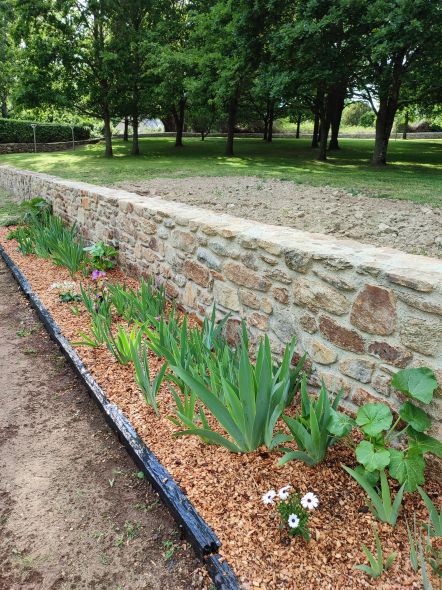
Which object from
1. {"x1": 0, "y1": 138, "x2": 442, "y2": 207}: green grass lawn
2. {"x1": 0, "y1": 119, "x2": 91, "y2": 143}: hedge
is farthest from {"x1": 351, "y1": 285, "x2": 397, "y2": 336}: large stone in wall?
{"x1": 0, "y1": 119, "x2": 91, "y2": 143}: hedge

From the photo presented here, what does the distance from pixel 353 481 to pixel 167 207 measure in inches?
106

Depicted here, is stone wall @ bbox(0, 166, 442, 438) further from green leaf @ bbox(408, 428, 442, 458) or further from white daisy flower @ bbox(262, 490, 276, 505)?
white daisy flower @ bbox(262, 490, 276, 505)

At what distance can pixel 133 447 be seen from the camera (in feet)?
7.39

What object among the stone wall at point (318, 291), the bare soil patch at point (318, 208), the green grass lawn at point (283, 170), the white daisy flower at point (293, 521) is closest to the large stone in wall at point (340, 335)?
the stone wall at point (318, 291)

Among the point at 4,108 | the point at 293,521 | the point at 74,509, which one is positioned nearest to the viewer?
the point at 293,521

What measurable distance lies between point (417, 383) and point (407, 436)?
30 cm

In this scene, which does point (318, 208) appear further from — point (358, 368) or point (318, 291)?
point (358, 368)

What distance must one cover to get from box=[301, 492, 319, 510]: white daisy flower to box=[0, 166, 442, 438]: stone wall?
1.84 ft

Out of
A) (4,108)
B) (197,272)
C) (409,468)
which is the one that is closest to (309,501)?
(409,468)

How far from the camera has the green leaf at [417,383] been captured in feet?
5.51

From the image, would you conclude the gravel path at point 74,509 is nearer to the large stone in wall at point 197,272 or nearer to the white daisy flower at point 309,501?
the white daisy flower at point 309,501

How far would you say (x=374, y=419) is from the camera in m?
1.82

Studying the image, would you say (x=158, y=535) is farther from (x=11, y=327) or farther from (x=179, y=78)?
(x=179, y=78)

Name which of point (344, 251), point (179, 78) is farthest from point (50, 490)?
point (179, 78)
